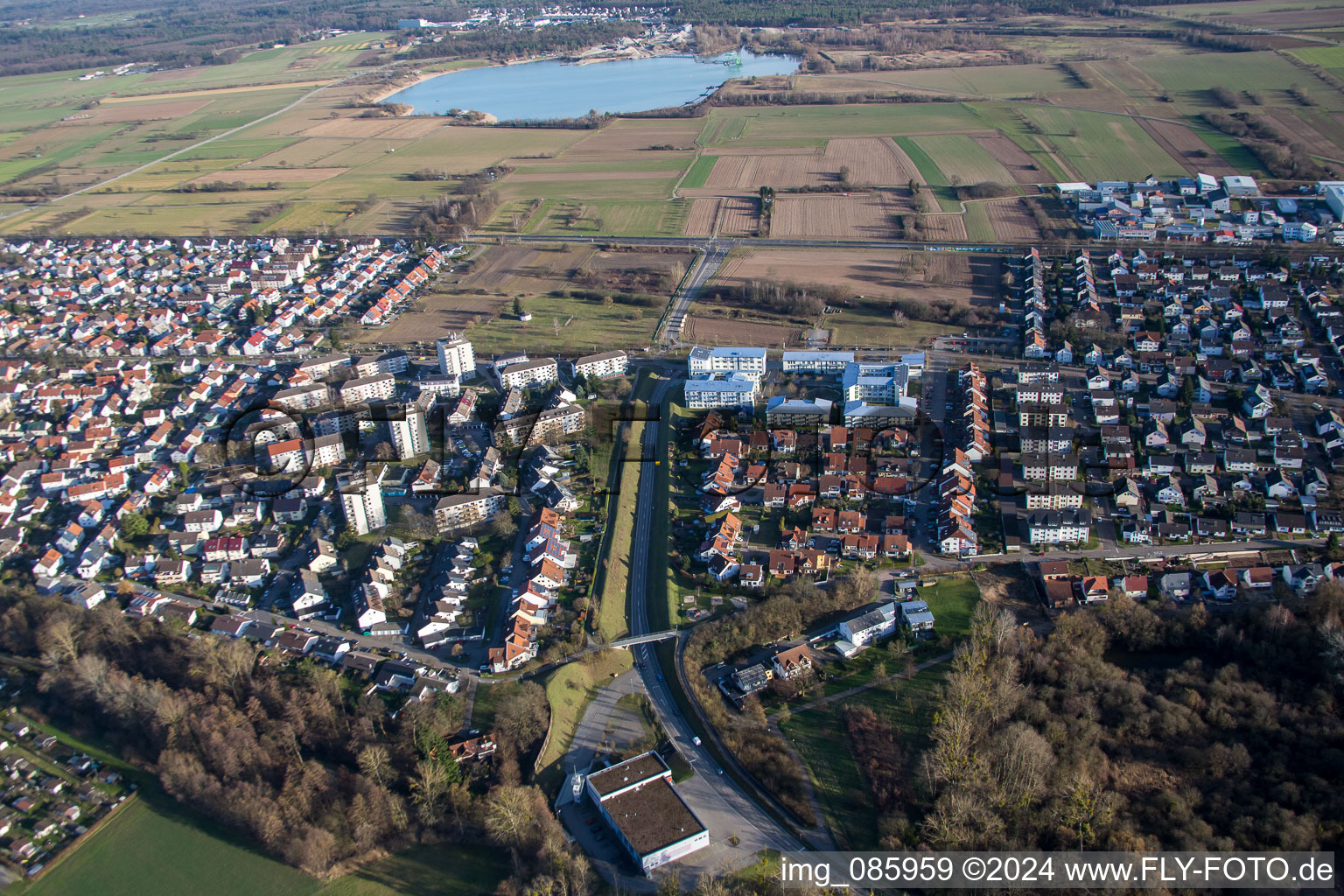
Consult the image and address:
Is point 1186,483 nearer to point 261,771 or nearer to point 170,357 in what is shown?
point 261,771

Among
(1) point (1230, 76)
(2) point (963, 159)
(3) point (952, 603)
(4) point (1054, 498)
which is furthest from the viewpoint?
(1) point (1230, 76)

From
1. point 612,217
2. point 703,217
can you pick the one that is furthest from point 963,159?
point 612,217

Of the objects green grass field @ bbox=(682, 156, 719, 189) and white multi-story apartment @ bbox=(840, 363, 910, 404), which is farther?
green grass field @ bbox=(682, 156, 719, 189)

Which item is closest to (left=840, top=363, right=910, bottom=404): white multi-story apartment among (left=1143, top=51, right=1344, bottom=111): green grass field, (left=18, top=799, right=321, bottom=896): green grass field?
(left=18, top=799, right=321, bottom=896): green grass field

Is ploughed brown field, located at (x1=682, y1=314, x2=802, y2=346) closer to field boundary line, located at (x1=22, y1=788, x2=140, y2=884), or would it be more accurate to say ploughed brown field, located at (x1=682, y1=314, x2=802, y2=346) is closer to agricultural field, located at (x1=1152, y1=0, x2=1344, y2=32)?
field boundary line, located at (x1=22, y1=788, x2=140, y2=884)

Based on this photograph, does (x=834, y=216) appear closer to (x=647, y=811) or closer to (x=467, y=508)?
(x=467, y=508)

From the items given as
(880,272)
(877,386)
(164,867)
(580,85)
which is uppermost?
(580,85)

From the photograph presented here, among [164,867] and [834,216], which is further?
[834,216]
